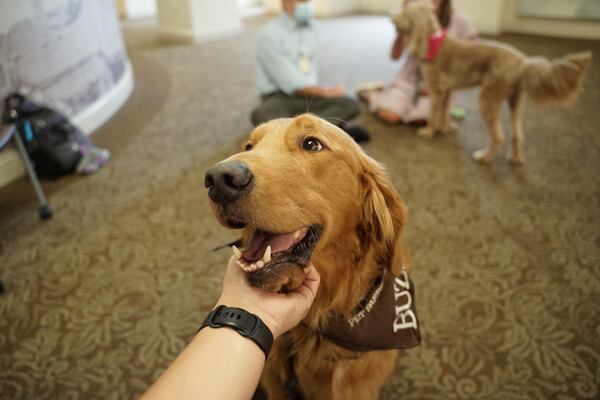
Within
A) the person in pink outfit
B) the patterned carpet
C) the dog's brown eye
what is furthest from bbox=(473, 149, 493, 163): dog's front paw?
the dog's brown eye

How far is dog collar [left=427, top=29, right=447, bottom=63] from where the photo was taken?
11.0 ft

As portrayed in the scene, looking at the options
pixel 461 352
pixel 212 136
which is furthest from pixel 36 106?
pixel 461 352

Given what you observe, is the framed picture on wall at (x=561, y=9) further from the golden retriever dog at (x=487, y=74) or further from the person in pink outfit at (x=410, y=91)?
the golden retriever dog at (x=487, y=74)

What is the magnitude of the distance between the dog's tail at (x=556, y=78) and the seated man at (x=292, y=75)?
1330 mm

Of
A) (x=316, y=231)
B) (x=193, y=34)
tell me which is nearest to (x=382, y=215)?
(x=316, y=231)

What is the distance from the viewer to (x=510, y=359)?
170cm

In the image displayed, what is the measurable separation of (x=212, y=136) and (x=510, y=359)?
2994 millimetres

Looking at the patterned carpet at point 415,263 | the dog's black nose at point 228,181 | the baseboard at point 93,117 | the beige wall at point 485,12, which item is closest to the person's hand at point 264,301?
the dog's black nose at point 228,181

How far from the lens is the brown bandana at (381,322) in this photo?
1239 millimetres

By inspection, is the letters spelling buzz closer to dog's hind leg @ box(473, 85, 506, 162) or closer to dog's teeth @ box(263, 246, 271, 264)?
dog's teeth @ box(263, 246, 271, 264)

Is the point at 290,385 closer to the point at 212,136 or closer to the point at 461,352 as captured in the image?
the point at 461,352

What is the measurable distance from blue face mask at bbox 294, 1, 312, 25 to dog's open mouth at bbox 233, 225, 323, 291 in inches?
111

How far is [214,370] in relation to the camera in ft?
2.65

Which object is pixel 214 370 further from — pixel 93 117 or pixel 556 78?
pixel 93 117
